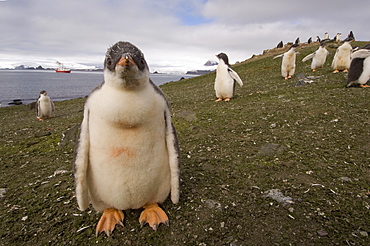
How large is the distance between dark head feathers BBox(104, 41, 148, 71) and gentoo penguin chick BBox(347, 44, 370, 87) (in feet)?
29.2

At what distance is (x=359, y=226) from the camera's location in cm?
233

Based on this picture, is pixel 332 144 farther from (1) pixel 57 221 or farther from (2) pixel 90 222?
(1) pixel 57 221

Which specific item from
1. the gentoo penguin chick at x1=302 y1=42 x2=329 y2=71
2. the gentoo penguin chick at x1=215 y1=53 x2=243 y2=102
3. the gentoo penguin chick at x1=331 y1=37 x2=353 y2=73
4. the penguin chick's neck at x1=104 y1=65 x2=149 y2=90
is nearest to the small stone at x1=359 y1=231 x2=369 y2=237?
the penguin chick's neck at x1=104 y1=65 x2=149 y2=90

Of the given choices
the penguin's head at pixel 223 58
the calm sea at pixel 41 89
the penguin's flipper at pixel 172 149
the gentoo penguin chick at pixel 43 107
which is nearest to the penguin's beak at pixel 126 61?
the penguin's flipper at pixel 172 149

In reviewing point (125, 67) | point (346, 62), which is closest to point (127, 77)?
point (125, 67)

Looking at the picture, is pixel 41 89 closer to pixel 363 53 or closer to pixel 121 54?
pixel 363 53

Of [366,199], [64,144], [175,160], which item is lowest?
[64,144]

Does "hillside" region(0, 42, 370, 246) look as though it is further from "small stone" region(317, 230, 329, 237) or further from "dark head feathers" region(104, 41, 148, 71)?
"dark head feathers" region(104, 41, 148, 71)

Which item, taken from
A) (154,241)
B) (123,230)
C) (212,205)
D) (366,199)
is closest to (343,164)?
(366,199)

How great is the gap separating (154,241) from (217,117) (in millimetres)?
4741

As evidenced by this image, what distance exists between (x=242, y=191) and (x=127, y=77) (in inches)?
77.7

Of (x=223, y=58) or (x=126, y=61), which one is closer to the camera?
(x=126, y=61)

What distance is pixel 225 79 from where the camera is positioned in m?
8.96

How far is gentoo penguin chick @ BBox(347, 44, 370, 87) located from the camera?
27.1ft
